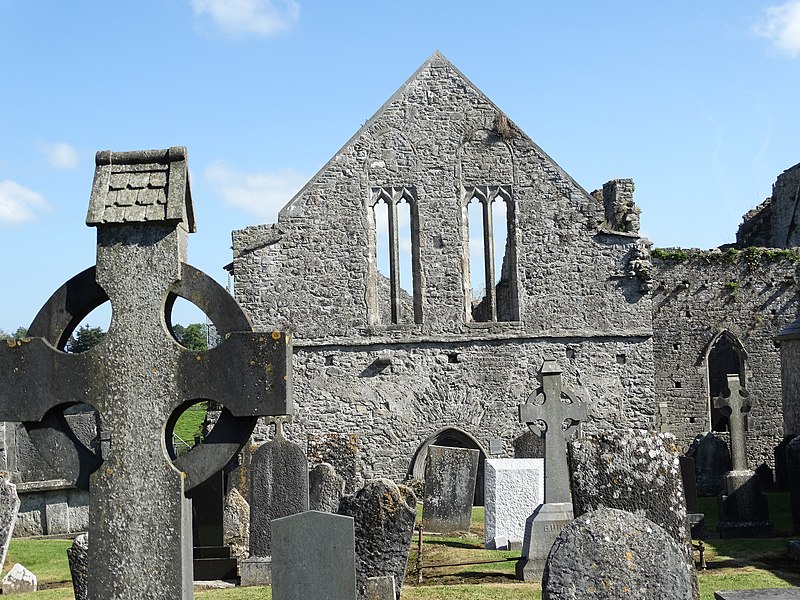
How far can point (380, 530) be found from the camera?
9.19 metres

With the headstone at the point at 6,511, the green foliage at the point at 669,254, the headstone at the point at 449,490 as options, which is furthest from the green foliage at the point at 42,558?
the green foliage at the point at 669,254

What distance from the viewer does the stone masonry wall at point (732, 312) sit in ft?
74.4

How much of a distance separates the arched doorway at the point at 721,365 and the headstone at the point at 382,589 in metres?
15.4

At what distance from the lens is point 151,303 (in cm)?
559

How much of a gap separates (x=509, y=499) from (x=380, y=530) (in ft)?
13.3

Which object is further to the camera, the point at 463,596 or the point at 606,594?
the point at 463,596

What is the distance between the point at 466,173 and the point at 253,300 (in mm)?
4812

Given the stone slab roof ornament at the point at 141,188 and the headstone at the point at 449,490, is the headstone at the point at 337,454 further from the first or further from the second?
the stone slab roof ornament at the point at 141,188

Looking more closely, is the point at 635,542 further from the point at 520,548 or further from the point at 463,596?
the point at 520,548

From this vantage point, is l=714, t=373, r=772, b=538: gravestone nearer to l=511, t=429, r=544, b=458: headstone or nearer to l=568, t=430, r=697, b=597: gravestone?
l=511, t=429, r=544, b=458: headstone

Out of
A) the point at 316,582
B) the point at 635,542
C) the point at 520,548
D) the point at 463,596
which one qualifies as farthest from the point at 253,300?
the point at 635,542

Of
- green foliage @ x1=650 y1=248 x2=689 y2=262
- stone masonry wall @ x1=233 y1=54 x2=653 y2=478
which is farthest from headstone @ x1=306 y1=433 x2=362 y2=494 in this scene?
green foliage @ x1=650 y1=248 x2=689 y2=262

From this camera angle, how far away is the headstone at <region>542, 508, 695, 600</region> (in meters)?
5.84

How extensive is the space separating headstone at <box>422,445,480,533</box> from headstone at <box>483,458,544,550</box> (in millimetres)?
1501
